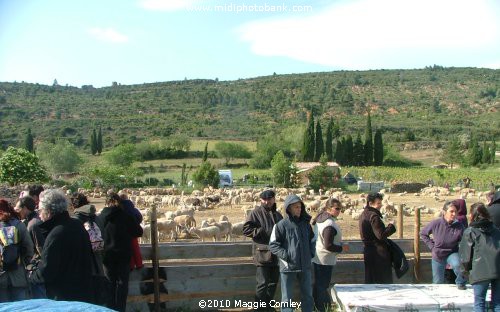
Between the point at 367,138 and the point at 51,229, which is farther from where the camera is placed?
the point at 367,138

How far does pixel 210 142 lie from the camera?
3885 inches

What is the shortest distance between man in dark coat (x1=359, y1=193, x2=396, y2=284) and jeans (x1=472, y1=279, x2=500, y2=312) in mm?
1405

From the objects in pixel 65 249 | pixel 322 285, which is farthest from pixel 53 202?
pixel 322 285

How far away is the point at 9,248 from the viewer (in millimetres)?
5859

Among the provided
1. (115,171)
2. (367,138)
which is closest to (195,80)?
(367,138)

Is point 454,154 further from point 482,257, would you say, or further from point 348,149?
point 482,257

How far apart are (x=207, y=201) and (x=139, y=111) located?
88.8m

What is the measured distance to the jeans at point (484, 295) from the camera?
6.44 metres

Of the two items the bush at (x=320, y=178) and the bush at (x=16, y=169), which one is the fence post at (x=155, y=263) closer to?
the bush at (x=16, y=169)

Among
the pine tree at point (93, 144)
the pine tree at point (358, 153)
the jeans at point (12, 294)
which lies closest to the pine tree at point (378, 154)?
the pine tree at point (358, 153)

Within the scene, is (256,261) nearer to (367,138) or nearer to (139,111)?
(367,138)

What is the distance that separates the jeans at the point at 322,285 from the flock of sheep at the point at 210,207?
267 centimetres

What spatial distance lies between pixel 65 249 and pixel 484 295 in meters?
4.63

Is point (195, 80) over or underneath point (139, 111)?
over
